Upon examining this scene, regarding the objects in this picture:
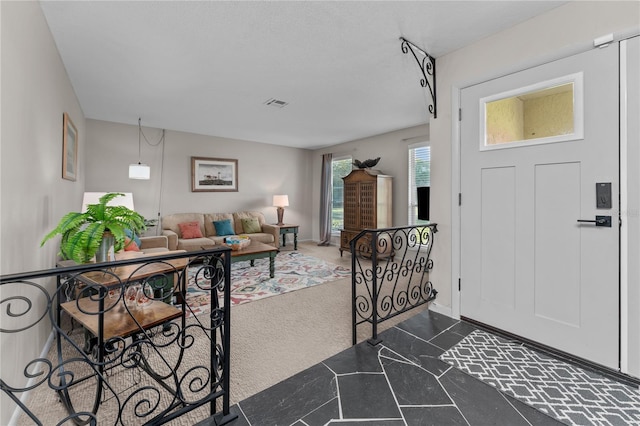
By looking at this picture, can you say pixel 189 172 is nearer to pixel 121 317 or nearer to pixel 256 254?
pixel 256 254

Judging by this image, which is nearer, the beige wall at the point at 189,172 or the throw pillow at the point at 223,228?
the beige wall at the point at 189,172

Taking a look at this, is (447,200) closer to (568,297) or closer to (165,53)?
(568,297)

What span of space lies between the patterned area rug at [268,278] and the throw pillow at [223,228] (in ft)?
3.20

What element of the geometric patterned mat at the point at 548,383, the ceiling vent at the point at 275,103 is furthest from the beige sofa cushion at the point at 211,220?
the geometric patterned mat at the point at 548,383

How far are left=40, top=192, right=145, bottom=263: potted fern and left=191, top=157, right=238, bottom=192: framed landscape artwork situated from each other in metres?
3.88

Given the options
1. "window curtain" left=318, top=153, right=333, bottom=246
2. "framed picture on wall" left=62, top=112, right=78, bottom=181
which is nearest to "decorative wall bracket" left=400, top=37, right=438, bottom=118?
"framed picture on wall" left=62, top=112, right=78, bottom=181

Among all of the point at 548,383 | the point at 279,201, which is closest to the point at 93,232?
the point at 548,383

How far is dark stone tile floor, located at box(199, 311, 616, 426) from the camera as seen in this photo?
4.88ft

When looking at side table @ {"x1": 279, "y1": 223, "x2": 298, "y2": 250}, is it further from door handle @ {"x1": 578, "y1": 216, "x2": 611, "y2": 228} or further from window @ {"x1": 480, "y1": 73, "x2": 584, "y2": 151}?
door handle @ {"x1": 578, "y1": 216, "x2": 611, "y2": 228}

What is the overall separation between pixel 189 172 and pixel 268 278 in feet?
10.0

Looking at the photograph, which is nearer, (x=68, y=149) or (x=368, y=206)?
(x=68, y=149)

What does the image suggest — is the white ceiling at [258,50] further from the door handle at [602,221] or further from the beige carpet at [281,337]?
the beige carpet at [281,337]

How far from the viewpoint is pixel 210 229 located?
5680mm

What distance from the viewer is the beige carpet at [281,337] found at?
179 centimetres
